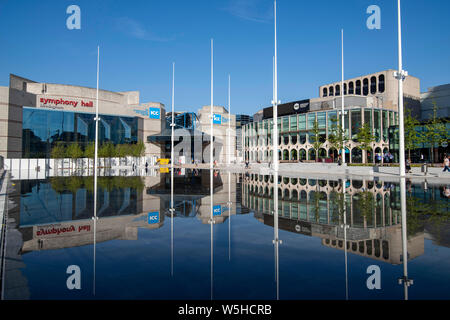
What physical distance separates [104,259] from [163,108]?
263 feet

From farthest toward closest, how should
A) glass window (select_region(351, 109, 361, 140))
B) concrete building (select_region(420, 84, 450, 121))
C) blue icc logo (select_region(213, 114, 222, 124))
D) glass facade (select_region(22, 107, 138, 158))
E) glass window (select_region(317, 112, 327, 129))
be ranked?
blue icc logo (select_region(213, 114, 222, 124)) → concrete building (select_region(420, 84, 450, 121)) → glass window (select_region(317, 112, 327, 129)) → glass window (select_region(351, 109, 361, 140)) → glass facade (select_region(22, 107, 138, 158))

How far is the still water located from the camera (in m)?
3.82

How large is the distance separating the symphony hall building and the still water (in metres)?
43.7

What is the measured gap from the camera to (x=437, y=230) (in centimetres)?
716

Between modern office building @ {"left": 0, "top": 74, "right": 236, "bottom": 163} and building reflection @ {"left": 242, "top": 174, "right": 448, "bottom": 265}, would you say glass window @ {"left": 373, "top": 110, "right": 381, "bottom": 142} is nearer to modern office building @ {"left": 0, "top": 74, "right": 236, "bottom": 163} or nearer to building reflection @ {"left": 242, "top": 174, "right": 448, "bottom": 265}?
modern office building @ {"left": 0, "top": 74, "right": 236, "bottom": 163}

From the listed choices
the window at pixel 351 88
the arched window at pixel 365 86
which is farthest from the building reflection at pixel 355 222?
the window at pixel 351 88

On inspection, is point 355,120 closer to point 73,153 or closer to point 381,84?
point 381,84

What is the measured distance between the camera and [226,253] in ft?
18.1

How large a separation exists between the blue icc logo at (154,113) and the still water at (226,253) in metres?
69.8

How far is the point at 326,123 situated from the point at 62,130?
187 ft

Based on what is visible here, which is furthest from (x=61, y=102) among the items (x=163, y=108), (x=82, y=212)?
(x=82, y=212)

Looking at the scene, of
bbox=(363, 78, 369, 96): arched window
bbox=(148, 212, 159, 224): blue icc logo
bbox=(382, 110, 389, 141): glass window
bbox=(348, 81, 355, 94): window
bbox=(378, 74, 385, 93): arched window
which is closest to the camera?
bbox=(148, 212, 159, 224): blue icc logo

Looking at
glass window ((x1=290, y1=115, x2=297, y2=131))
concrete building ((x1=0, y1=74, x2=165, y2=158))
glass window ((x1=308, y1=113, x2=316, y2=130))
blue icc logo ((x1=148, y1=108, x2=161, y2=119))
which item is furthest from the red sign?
glass window ((x1=308, y1=113, x2=316, y2=130))
